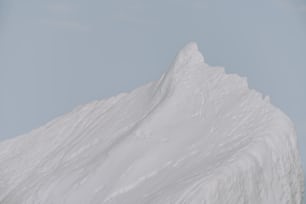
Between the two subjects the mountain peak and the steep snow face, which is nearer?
the steep snow face

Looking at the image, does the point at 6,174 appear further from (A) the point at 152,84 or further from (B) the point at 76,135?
(A) the point at 152,84

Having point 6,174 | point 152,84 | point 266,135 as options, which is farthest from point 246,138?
point 6,174

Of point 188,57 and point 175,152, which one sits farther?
point 188,57

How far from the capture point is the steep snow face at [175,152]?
510 centimetres

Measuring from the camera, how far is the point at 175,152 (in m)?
5.53

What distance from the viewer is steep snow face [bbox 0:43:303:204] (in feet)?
16.7

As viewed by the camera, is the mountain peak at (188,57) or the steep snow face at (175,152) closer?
the steep snow face at (175,152)

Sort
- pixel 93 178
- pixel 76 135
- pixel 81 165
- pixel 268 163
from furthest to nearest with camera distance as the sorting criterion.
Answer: pixel 76 135 → pixel 81 165 → pixel 93 178 → pixel 268 163

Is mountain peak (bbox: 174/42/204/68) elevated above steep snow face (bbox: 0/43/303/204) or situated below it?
above

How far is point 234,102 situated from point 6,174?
2.05m

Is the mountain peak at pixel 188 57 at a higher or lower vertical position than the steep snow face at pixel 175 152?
higher

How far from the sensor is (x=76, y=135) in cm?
668

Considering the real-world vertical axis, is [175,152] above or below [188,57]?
below

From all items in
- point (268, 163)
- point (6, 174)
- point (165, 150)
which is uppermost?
point (6, 174)
